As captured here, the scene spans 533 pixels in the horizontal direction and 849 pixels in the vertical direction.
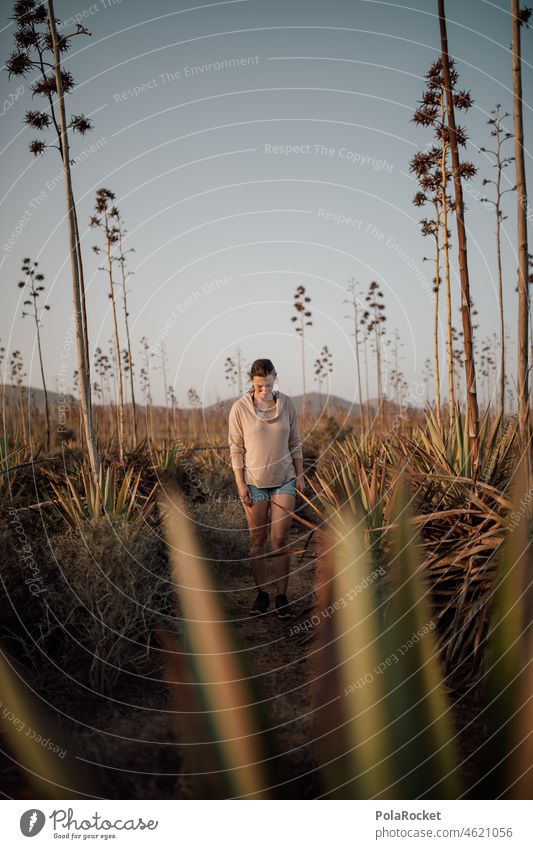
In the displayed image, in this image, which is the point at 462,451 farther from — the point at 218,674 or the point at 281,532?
the point at 218,674

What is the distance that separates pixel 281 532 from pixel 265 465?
0.56 meters

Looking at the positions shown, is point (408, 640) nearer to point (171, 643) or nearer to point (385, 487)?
point (171, 643)

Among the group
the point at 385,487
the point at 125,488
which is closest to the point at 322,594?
the point at 385,487

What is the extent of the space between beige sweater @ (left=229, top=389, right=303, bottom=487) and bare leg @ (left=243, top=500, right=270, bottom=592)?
19cm

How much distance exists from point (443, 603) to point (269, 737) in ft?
5.80

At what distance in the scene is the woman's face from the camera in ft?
14.1

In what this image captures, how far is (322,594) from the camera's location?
285 centimetres

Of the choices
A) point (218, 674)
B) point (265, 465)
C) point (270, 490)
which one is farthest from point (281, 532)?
point (218, 674)

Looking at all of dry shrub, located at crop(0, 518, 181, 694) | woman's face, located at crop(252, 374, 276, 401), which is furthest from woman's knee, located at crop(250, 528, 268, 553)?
woman's face, located at crop(252, 374, 276, 401)

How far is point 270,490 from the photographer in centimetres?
443

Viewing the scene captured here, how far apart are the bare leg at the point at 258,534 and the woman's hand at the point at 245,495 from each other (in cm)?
4

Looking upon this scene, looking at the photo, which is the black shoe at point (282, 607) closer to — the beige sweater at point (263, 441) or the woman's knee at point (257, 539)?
the woman's knee at point (257, 539)

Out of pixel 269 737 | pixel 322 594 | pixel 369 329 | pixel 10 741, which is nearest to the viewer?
pixel 269 737
